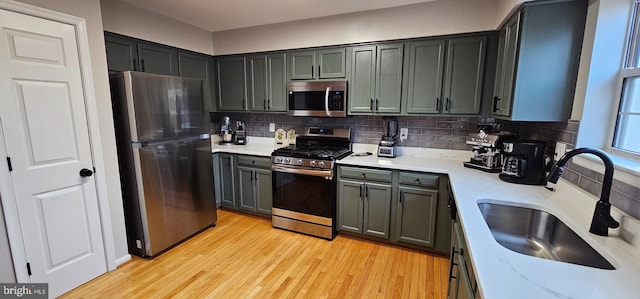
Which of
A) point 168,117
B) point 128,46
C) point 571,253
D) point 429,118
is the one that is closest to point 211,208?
point 168,117

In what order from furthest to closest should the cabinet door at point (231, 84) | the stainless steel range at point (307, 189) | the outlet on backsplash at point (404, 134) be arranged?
the cabinet door at point (231, 84) → the outlet on backsplash at point (404, 134) → the stainless steel range at point (307, 189)

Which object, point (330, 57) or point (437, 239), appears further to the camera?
point (330, 57)

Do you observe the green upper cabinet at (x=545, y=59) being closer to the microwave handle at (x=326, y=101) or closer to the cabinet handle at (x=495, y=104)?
the cabinet handle at (x=495, y=104)

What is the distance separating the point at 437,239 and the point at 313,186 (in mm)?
1325

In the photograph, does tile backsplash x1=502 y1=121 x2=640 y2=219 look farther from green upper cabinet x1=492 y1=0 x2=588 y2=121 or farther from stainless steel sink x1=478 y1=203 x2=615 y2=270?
stainless steel sink x1=478 y1=203 x2=615 y2=270

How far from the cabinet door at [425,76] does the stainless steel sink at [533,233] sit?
1309mm

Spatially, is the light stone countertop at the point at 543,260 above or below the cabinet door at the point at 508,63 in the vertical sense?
below

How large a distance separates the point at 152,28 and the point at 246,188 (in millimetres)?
2085

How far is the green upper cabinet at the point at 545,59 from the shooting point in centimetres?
168

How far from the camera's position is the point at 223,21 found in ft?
10.4

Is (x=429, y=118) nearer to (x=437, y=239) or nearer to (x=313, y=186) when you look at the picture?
(x=437, y=239)

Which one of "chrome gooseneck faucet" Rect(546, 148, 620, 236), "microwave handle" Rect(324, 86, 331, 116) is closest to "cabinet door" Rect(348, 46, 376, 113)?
"microwave handle" Rect(324, 86, 331, 116)

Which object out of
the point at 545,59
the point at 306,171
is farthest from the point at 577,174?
the point at 306,171

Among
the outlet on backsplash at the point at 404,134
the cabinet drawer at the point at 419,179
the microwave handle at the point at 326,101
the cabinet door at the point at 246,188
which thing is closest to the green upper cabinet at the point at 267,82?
the microwave handle at the point at 326,101
